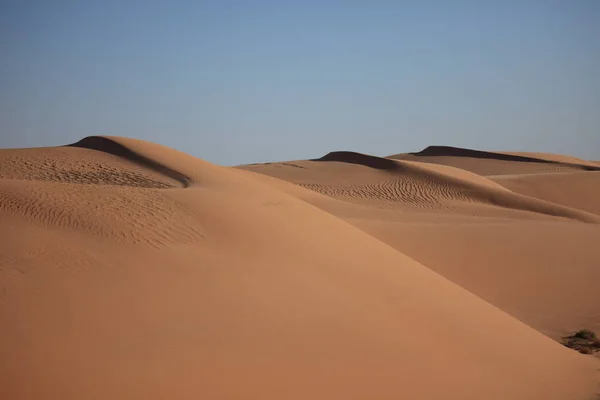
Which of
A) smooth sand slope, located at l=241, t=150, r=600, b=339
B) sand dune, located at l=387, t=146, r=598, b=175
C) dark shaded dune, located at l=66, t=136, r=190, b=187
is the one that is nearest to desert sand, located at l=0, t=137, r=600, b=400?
smooth sand slope, located at l=241, t=150, r=600, b=339

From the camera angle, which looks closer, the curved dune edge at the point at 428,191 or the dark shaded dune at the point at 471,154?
the curved dune edge at the point at 428,191

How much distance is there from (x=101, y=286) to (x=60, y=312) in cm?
60

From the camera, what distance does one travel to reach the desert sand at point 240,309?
5145mm

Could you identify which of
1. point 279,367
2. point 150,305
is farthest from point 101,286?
point 279,367

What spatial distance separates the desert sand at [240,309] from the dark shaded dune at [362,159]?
1833 centimetres

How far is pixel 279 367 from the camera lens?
5762 mm

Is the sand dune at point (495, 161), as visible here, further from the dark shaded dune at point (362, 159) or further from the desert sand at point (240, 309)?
the desert sand at point (240, 309)

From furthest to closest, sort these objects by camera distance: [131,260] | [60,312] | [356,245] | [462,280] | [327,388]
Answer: [462,280] < [356,245] < [131,260] < [327,388] < [60,312]

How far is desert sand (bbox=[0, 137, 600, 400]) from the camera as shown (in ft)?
16.9

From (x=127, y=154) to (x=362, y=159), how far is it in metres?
20.3

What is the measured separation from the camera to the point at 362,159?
3416 centimetres

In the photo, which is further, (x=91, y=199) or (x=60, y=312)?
(x=91, y=199)

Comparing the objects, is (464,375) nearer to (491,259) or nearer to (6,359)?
(6,359)

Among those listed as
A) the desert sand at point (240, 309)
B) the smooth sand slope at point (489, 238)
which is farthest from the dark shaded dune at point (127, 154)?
the smooth sand slope at point (489, 238)
